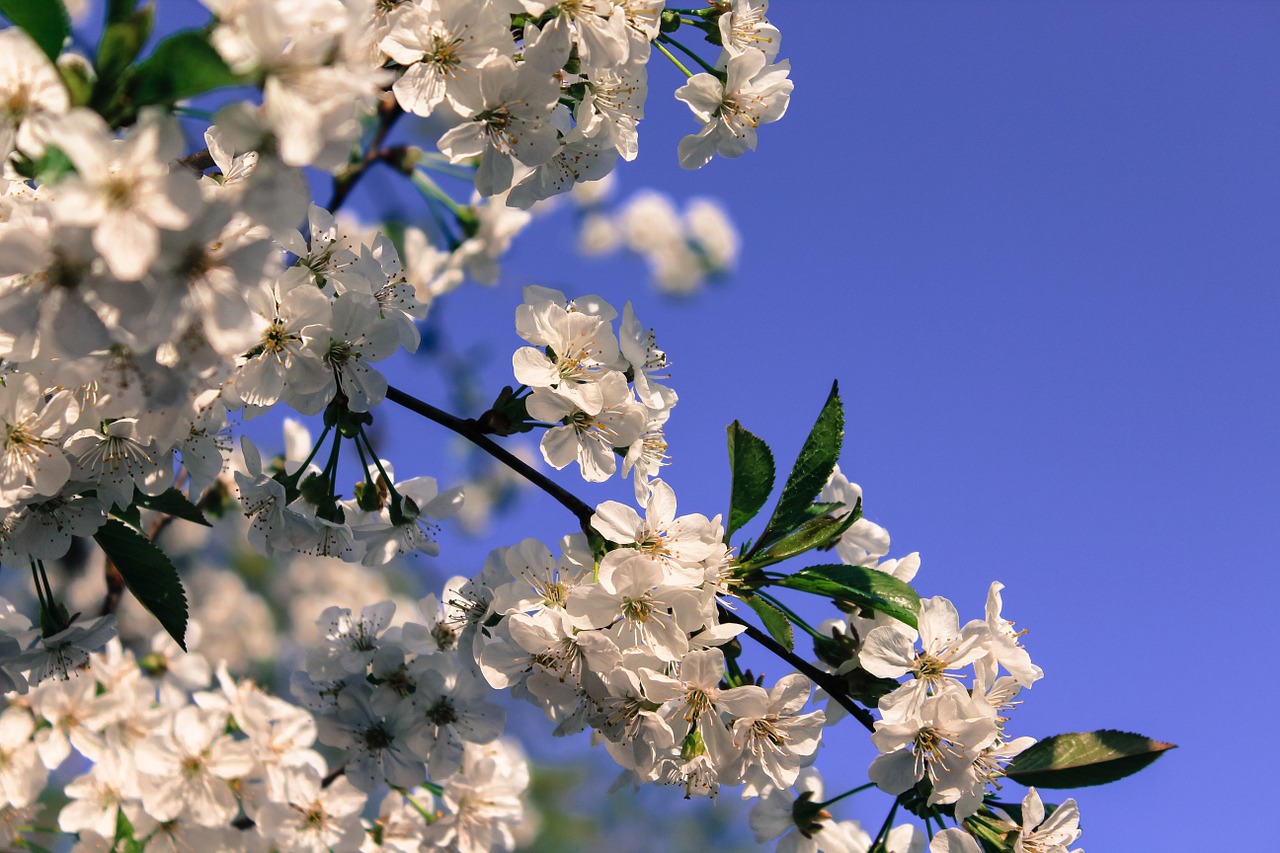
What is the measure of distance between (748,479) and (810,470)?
0.41 feet

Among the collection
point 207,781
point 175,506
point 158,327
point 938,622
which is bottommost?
point 207,781

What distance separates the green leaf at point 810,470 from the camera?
196cm

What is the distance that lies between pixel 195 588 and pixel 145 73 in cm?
886

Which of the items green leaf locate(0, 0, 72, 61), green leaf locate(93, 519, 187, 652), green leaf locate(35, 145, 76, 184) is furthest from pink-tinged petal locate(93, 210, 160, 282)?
green leaf locate(93, 519, 187, 652)

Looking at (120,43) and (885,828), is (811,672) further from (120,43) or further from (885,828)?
(120,43)

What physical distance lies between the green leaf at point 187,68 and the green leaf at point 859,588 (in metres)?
1.33

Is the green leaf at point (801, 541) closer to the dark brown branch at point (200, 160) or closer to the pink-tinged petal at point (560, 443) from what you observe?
the pink-tinged petal at point (560, 443)

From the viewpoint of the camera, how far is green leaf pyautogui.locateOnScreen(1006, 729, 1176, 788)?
200 cm

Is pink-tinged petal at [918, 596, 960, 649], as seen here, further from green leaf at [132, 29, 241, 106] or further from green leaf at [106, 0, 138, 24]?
green leaf at [106, 0, 138, 24]

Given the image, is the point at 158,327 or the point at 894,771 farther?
the point at 894,771

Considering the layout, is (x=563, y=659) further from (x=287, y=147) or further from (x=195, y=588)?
(x=195, y=588)

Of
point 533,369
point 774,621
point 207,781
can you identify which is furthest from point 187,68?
point 207,781

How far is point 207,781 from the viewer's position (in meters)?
2.36

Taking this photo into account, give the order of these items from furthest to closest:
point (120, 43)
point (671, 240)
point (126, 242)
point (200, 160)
Answer: point (671, 240), point (200, 160), point (120, 43), point (126, 242)
